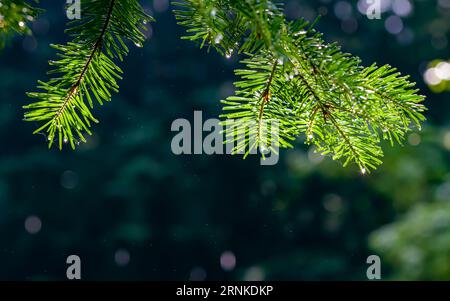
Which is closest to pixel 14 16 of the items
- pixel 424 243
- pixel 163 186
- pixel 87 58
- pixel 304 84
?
pixel 87 58

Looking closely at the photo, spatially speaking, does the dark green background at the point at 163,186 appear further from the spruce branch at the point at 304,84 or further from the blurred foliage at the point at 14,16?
the blurred foliage at the point at 14,16

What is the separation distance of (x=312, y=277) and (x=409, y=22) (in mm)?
4262

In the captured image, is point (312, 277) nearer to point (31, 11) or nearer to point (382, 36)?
point (382, 36)

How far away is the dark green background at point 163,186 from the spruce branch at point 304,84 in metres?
7.82

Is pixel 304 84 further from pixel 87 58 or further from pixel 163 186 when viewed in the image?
pixel 163 186

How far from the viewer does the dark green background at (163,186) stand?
8.73 meters

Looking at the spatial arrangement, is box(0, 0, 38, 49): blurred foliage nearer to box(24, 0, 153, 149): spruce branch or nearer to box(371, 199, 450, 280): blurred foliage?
box(24, 0, 153, 149): spruce branch

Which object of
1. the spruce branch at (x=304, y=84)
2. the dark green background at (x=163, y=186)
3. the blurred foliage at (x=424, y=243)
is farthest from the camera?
the dark green background at (x=163, y=186)

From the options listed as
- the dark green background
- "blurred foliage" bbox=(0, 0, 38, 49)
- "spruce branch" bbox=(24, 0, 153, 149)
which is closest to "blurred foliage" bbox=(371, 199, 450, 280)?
"spruce branch" bbox=(24, 0, 153, 149)

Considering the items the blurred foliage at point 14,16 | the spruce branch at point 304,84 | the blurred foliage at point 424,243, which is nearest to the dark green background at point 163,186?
the blurred foliage at point 424,243

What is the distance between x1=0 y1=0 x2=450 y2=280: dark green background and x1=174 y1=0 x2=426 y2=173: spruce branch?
25.7ft

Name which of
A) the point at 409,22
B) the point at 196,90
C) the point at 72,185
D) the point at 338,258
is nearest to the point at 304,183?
the point at 338,258

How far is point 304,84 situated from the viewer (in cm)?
62

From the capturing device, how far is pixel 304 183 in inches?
336
